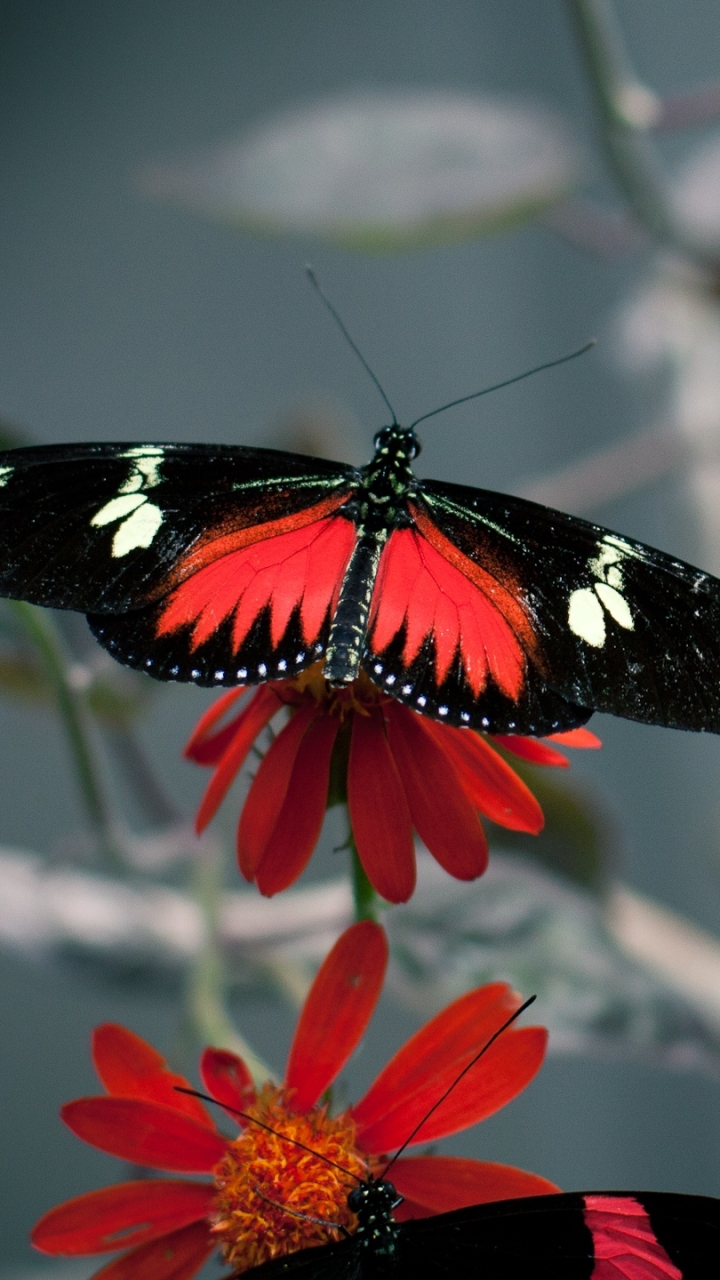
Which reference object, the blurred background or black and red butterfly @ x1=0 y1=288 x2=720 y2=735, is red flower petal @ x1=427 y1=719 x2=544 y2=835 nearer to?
black and red butterfly @ x1=0 y1=288 x2=720 y2=735

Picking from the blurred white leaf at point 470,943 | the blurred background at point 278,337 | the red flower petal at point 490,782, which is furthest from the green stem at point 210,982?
the blurred background at point 278,337

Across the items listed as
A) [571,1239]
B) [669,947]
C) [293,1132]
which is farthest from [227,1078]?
[669,947]

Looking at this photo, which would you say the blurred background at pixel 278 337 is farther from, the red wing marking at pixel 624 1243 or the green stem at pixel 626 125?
the red wing marking at pixel 624 1243

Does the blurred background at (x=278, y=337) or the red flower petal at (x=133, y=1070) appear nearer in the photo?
the red flower petal at (x=133, y=1070)

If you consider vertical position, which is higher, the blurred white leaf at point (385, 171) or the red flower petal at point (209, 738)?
the blurred white leaf at point (385, 171)

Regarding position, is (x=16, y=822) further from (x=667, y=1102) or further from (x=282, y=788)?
(x=282, y=788)

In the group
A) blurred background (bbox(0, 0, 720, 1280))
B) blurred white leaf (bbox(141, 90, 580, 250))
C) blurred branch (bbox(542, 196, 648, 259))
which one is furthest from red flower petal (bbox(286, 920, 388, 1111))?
blurred background (bbox(0, 0, 720, 1280))

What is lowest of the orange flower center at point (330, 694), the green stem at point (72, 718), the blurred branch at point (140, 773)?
the orange flower center at point (330, 694)
